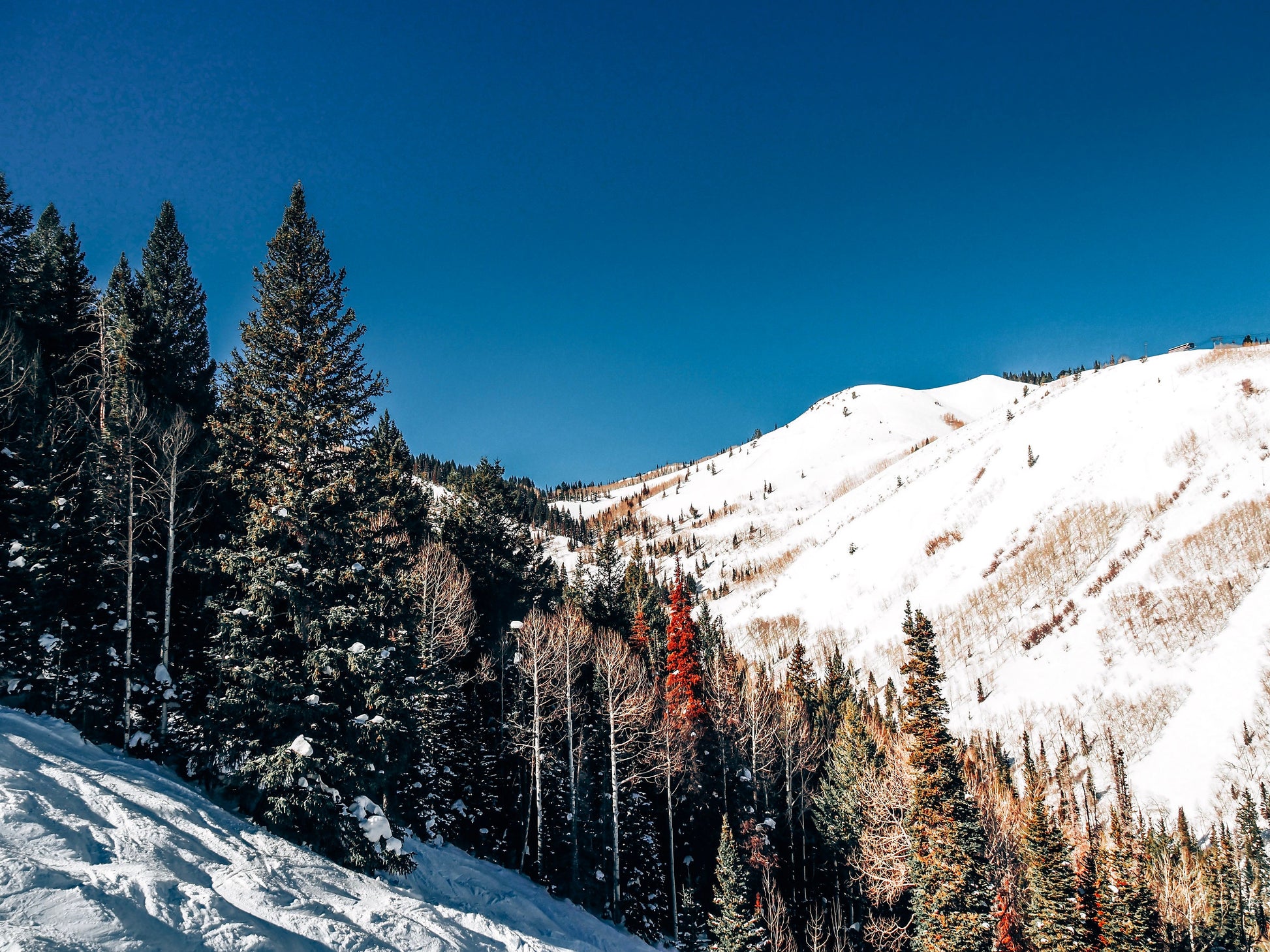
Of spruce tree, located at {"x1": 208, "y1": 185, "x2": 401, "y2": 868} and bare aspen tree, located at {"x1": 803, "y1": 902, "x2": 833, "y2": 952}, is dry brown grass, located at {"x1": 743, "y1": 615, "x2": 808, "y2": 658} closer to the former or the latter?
bare aspen tree, located at {"x1": 803, "y1": 902, "x2": 833, "y2": 952}

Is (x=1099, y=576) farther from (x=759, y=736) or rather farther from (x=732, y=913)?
(x=732, y=913)

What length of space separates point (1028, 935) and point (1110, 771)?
88293 mm

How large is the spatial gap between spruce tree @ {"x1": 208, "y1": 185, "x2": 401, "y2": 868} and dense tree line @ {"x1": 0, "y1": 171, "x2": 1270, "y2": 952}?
0.09 metres

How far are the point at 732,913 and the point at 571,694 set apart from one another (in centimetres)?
1265

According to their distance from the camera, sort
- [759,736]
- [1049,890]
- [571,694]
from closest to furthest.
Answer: [571,694], [1049,890], [759,736]

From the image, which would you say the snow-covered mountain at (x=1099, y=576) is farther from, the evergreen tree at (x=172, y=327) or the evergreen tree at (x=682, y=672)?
the evergreen tree at (x=172, y=327)

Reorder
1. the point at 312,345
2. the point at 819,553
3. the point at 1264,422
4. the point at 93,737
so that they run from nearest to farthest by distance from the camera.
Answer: the point at 93,737
the point at 312,345
the point at 1264,422
the point at 819,553

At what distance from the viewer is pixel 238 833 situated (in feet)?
50.2

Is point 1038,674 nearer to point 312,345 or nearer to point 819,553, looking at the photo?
point 819,553

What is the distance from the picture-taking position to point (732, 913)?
29719mm

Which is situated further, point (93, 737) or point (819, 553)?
point (819, 553)

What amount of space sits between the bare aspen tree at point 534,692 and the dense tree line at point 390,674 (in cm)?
30

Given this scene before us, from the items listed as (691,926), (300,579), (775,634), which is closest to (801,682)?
(691,926)

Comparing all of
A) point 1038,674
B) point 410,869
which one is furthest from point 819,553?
point 410,869
